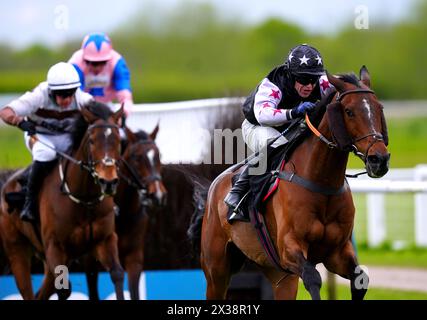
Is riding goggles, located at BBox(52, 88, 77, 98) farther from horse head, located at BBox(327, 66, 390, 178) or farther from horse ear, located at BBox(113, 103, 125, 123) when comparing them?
horse head, located at BBox(327, 66, 390, 178)

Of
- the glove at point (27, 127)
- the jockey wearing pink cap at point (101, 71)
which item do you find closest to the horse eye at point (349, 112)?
the glove at point (27, 127)

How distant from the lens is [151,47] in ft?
89.9

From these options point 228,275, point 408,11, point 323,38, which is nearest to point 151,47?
point 323,38

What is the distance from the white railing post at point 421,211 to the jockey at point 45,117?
6.03 metres

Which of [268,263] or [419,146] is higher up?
[268,263]

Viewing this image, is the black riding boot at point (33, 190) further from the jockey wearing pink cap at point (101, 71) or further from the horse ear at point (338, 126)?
the horse ear at point (338, 126)

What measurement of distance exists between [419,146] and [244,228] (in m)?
22.8

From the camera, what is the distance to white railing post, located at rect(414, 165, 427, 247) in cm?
1327

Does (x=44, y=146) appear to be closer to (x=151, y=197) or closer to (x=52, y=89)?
(x=52, y=89)

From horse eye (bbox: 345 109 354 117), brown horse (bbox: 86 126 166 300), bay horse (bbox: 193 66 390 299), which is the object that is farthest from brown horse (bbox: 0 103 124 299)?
horse eye (bbox: 345 109 354 117)

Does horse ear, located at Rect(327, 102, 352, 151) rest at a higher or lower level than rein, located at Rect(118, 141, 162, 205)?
higher

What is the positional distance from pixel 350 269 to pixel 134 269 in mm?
3392

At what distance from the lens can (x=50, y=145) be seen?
8750mm
